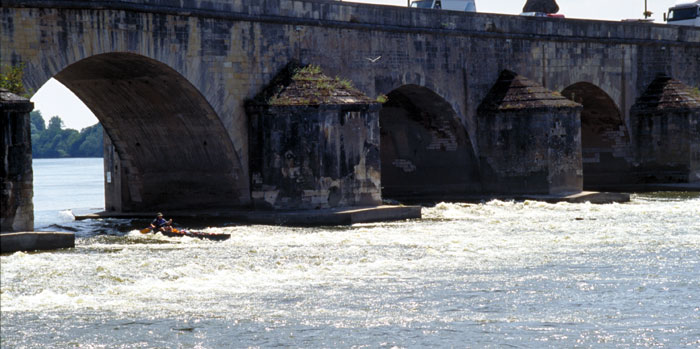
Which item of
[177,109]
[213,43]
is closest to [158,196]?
[177,109]

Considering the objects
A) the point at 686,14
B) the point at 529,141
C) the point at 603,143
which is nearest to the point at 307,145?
the point at 529,141

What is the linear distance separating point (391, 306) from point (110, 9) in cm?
1087

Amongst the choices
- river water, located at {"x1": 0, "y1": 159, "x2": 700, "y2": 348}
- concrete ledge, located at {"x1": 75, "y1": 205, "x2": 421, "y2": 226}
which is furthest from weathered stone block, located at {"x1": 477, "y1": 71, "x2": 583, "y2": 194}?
river water, located at {"x1": 0, "y1": 159, "x2": 700, "y2": 348}

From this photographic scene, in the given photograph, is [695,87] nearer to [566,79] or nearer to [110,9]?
[566,79]

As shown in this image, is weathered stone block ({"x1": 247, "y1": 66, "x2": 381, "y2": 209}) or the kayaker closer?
the kayaker

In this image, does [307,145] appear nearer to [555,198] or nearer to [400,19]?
[400,19]

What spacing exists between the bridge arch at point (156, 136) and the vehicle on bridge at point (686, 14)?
28.4 metres

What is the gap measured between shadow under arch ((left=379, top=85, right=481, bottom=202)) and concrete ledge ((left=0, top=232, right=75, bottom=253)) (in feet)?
46.3

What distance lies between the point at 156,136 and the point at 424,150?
10005 millimetres

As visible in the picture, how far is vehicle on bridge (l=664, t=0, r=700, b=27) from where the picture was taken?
48.2 meters

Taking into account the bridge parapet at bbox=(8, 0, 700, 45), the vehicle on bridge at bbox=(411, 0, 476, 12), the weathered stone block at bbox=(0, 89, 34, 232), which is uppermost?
the vehicle on bridge at bbox=(411, 0, 476, 12)

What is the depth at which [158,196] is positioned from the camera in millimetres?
28094

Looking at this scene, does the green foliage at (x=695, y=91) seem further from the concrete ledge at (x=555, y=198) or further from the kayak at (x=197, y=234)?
the kayak at (x=197, y=234)

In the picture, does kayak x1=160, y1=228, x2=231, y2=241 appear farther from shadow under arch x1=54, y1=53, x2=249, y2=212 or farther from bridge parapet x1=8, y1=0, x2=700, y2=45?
bridge parapet x1=8, y1=0, x2=700, y2=45
